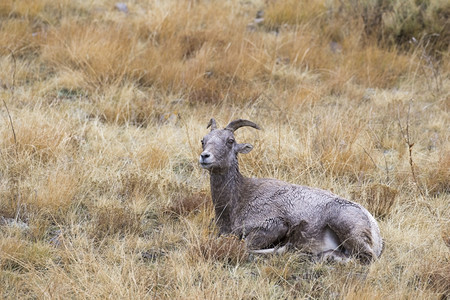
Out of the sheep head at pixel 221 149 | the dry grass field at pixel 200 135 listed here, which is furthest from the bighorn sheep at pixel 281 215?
the dry grass field at pixel 200 135

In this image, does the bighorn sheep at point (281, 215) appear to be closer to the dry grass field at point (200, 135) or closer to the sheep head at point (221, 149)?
the sheep head at point (221, 149)

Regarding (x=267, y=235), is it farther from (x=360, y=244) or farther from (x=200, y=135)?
(x=200, y=135)

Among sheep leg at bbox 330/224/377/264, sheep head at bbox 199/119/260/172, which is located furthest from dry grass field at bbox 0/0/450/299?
sheep head at bbox 199/119/260/172

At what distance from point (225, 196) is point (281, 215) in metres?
0.55

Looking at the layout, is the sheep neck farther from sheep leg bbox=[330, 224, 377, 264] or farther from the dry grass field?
sheep leg bbox=[330, 224, 377, 264]

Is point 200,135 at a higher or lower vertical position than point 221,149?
lower

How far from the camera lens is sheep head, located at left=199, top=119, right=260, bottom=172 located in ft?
17.9

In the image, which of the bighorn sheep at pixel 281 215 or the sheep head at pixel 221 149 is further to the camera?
the sheep head at pixel 221 149

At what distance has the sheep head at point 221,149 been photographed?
545cm

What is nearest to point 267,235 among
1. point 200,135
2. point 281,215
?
point 281,215

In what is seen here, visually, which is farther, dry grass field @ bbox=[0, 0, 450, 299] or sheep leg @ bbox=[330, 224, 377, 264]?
sheep leg @ bbox=[330, 224, 377, 264]

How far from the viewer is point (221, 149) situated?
5605mm

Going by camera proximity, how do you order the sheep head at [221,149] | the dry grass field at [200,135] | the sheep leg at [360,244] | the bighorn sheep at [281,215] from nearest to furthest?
the dry grass field at [200,135] → the sheep leg at [360,244] → the bighorn sheep at [281,215] → the sheep head at [221,149]

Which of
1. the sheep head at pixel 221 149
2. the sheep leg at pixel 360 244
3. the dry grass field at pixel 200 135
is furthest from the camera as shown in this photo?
the sheep head at pixel 221 149
